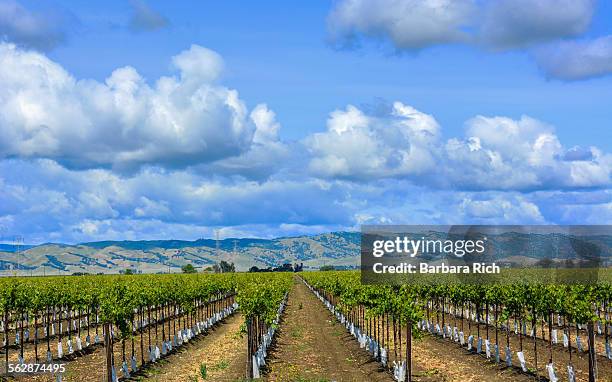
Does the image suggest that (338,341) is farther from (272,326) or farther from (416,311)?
(416,311)

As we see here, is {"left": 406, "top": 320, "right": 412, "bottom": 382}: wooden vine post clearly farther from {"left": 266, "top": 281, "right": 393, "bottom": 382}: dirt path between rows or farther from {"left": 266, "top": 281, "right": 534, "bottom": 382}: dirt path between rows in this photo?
{"left": 266, "top": 281, "right": 393, "bottom": 382}: dirt path between rows

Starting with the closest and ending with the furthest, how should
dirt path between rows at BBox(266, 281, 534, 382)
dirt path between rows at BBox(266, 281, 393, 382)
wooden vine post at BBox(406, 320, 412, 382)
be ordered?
wooden vine post at BBox(406, 320, 412, 382) → dirt path between rows at BBox(266, 281, 534, 382) → dirt path between rows at BBox(266, 281, 393, 382)

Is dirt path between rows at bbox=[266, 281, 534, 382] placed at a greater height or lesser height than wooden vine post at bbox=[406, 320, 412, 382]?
lesser

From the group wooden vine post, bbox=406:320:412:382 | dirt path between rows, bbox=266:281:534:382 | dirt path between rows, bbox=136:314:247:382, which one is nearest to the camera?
wooden vine post, bbox=406:320:412:382

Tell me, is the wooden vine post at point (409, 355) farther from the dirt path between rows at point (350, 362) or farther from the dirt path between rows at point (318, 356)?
the dirt path between rows at point (318, 356)

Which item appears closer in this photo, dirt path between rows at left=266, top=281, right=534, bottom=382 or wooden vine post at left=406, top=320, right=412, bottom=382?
wooden vine post at left=406, top=320, right=412, bottom=382

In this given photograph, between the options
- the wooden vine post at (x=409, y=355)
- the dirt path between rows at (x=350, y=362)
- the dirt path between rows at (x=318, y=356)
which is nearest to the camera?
the wooden vine post at (x=409, y=355)

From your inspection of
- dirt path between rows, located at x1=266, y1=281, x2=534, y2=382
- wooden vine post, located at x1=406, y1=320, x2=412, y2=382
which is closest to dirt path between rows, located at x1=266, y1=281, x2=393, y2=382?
dirt path between rows, located at x1=266, y1=281, x2=534, y2=382

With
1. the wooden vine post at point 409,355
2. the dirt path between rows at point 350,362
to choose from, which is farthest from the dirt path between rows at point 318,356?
the wooden vine post at point 409,355

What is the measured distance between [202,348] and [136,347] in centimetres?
511

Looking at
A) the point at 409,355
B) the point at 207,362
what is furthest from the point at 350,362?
the point at 409,355

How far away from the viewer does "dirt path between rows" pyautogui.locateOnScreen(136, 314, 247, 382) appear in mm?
37000

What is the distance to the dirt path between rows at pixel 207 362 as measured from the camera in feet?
121

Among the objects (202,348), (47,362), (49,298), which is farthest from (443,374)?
(49,298)
